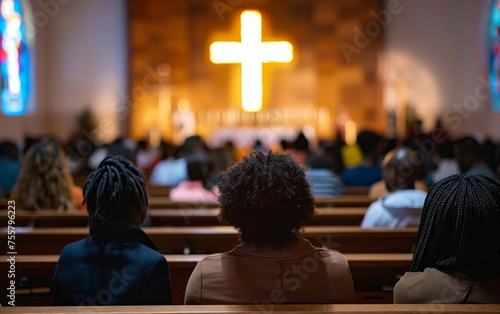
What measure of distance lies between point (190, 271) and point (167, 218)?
46.7 inches

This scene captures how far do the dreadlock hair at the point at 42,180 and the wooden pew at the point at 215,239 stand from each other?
576mm

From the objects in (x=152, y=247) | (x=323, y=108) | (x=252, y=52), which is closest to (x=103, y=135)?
(x=252, y=52)

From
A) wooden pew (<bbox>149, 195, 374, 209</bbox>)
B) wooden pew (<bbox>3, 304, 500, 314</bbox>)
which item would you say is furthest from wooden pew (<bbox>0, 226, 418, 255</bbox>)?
wooden pew (<bbox>3, 304, 500, 314</bbox>)

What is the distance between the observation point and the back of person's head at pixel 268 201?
182 cm

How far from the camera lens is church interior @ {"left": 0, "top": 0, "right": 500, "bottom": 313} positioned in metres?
1.82

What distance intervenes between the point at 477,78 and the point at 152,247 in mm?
10225

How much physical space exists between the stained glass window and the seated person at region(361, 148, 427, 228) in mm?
8007

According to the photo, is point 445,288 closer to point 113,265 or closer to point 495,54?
point 113,265

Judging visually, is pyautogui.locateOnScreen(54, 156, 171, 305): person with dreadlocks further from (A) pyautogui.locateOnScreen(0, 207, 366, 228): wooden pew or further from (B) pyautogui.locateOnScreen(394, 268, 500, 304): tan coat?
(A) pyautogui.locateOnScreen(0, 207, 366, 228): wooden pew

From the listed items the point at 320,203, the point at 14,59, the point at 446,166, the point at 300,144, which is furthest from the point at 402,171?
the point at 14,59

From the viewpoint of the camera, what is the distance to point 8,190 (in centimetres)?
563

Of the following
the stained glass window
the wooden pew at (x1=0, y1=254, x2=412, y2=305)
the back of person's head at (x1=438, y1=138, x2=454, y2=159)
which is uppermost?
the stained glass window

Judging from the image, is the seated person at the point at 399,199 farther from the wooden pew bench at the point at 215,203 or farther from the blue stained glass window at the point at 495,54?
the blue stained glass window at the point at 495,54

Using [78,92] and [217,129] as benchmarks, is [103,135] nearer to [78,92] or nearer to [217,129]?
[78,92]
